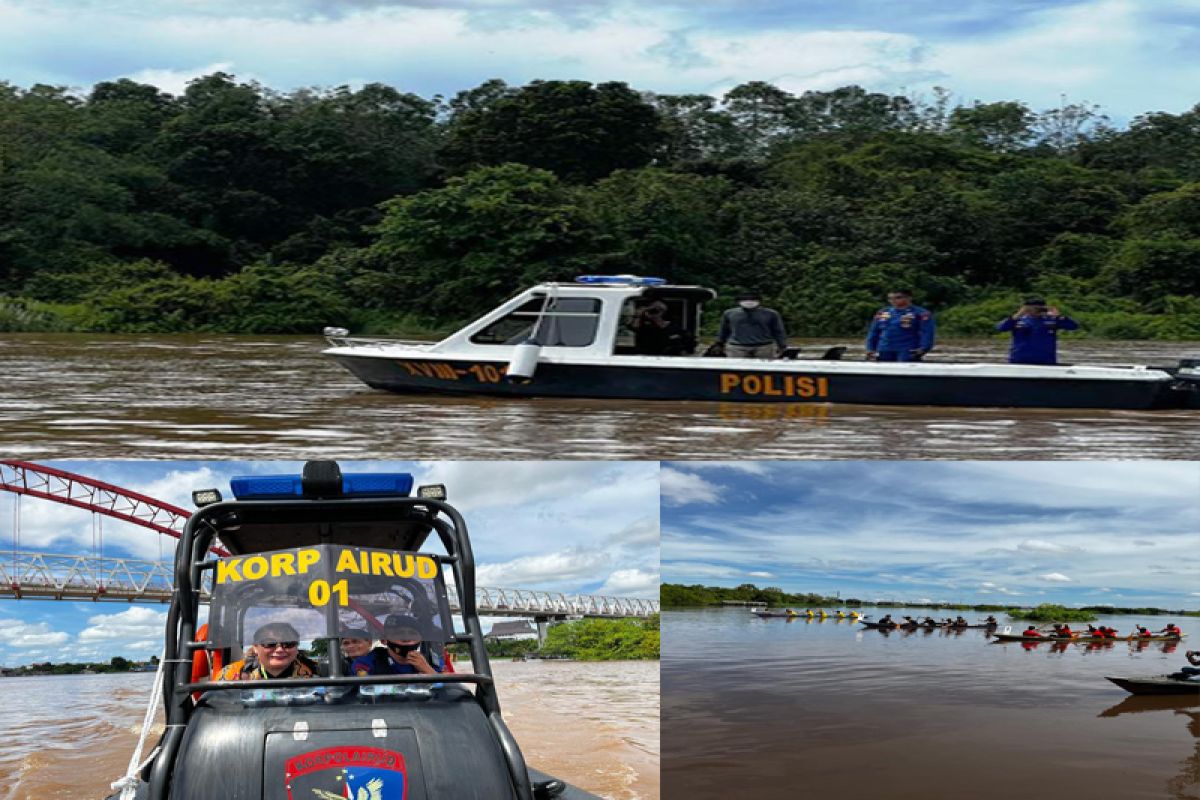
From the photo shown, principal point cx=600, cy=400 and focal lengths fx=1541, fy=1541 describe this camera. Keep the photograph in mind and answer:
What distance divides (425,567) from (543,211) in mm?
30868

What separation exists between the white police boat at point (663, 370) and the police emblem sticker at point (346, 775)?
11.0 meters

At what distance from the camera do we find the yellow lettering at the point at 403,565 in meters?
5.52

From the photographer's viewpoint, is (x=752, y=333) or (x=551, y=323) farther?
(x=551, y=323)

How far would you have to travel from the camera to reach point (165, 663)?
17.4ft

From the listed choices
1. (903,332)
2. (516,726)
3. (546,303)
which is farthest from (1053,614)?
(546,303)

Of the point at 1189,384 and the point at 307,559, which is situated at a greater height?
the point at 1189,384

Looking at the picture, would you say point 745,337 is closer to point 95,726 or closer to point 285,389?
point 285,389

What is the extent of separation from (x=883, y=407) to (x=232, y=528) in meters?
10.6

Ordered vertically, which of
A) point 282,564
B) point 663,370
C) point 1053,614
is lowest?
point 1053,614

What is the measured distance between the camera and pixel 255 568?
543cm

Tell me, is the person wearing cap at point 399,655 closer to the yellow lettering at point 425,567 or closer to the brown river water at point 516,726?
the yellow lettering at point 425,567

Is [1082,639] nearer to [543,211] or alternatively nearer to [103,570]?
[103,570]

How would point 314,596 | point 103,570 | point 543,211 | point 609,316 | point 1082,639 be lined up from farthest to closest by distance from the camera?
point 543,211 < point 609,316 < point 1082,639 < point 103,570 < point 314,596

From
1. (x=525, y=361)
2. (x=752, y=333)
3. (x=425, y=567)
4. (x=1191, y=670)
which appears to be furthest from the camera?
(x=525, y=361)
